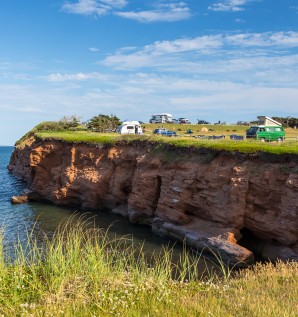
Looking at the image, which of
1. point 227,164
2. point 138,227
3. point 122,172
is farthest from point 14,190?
point 227,164

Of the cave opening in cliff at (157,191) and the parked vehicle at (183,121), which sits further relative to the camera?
the parked vehicle at (183,121)

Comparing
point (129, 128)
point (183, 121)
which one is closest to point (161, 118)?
point (183, 121)

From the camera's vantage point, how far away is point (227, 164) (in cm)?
2500

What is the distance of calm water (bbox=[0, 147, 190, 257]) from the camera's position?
25.8 metres

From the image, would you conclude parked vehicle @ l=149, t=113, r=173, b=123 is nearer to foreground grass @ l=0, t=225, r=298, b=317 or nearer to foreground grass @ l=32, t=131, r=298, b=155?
foreground grass @ l=32, t=131, r=298, b=155

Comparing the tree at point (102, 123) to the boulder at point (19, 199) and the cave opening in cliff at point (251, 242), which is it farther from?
the cave opening in cliff at point (251, 242)

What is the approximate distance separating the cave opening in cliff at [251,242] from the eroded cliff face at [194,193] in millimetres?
178

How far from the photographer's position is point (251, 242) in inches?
940

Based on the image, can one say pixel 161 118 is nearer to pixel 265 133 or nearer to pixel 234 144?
pixel 265 133

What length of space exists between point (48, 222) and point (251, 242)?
17.7 meters

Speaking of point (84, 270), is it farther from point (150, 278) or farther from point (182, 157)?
point (182, 157)

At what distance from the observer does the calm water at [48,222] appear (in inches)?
1017

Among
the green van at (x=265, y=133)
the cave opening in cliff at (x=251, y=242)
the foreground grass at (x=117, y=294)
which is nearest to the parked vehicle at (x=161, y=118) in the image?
the green van at (x=265, y=133)

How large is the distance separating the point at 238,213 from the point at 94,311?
1633cm
